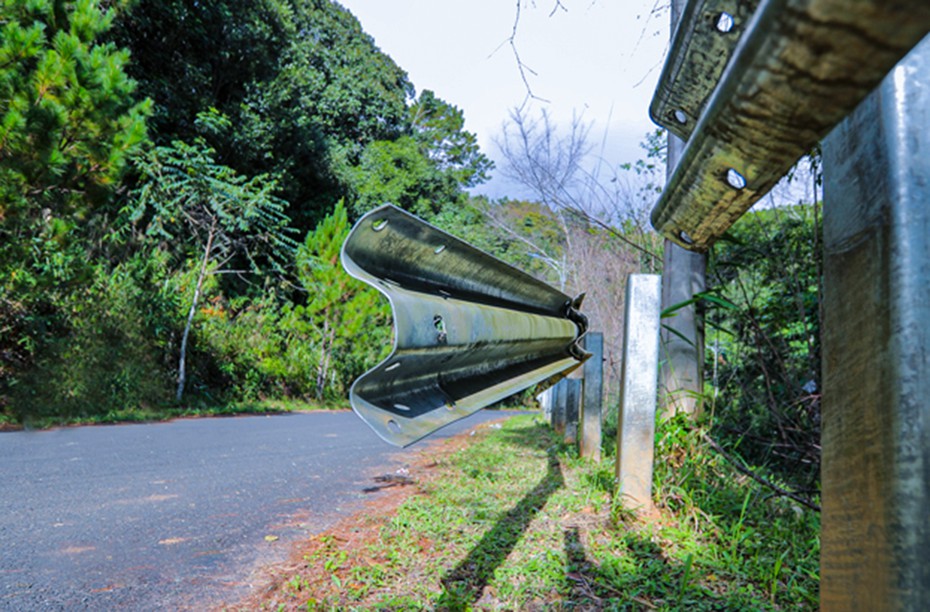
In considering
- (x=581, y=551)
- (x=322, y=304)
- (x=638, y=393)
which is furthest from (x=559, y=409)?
(x=322, y=304)

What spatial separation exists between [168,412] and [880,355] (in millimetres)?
10892

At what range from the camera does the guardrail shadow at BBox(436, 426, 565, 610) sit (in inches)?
92.8

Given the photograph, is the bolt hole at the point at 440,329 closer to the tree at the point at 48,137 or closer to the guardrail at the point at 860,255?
the guardrail at the point at 860,255

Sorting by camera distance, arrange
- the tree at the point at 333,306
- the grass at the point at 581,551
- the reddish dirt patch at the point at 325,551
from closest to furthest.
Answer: the grass at the point at 581,551 → the reddish dirt patch at the point at 325,551 → the tree at the point at 333,306

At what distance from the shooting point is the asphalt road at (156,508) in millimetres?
2604

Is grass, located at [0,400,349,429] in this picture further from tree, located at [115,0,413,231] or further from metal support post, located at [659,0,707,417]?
metal support post, located at [659,0,707,417]

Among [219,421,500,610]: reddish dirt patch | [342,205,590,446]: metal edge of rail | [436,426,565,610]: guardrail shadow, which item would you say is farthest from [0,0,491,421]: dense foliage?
[342,205,590,446]: metal edge of rail

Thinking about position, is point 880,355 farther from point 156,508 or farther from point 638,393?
point 156,508

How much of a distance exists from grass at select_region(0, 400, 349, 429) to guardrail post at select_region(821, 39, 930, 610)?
8.83m

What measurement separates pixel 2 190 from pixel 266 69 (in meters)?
12.2

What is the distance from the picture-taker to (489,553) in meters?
2.83

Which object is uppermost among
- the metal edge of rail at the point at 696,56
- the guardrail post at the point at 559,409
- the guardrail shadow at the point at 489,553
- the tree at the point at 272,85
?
the tree at the point at 272,85

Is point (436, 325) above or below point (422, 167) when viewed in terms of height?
below

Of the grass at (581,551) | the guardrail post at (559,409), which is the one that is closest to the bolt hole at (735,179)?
the grass at (581,551)
